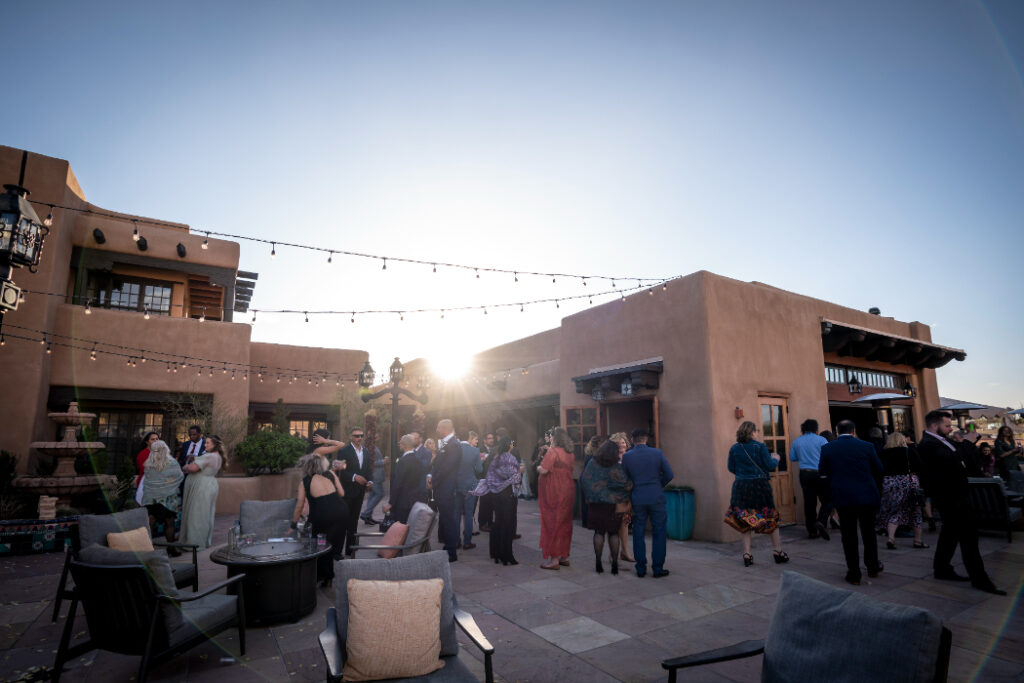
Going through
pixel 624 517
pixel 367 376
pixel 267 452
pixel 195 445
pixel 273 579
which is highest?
pixel 367 376

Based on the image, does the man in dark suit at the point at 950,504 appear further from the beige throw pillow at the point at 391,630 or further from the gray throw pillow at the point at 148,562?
the gray throw pillow at the point at 148,562

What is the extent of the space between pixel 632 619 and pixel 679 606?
2.03 feet

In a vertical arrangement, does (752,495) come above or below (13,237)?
below

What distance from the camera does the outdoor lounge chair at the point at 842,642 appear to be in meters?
1.79

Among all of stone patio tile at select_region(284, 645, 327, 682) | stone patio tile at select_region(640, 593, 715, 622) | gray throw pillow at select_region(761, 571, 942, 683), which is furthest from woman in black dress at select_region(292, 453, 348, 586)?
gray throw pillow at select_region(761, 571, 942, 683)

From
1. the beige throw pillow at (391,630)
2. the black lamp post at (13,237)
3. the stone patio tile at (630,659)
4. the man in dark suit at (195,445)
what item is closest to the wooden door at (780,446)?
the stone patio tile at (630,659)

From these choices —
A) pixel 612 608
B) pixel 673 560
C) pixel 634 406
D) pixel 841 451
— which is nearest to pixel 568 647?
pixel 612 608

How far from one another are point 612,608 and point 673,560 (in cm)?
223

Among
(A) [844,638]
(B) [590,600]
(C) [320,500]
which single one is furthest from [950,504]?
(C) [320,500]

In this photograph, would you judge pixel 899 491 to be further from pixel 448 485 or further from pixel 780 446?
pixel 448 485

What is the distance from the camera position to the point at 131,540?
4.18m

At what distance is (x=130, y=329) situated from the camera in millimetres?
13297

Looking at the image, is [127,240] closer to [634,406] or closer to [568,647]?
[634,406]

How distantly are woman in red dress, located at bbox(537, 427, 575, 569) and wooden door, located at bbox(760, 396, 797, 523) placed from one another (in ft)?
14.1
